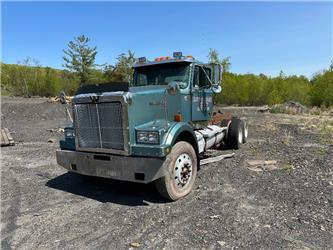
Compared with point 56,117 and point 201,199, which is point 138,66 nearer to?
point 201,199

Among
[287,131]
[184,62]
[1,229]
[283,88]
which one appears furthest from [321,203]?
[283,88]

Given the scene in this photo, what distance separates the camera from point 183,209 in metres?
4.75

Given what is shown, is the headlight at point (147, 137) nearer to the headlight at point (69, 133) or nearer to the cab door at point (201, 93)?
the headlight at point (69, 133)

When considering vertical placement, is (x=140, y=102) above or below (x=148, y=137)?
above

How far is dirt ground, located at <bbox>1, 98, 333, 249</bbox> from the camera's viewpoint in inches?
150

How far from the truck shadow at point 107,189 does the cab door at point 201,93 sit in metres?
1.96

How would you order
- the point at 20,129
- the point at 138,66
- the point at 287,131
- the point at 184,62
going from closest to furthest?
the point at 184,62, the point at 138,66, the point at 287,131, the point at 20,129

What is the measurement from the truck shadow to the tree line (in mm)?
24810

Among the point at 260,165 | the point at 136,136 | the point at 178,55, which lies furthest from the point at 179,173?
the point at 260,165

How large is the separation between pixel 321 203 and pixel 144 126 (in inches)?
118

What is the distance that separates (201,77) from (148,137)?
2.60 m

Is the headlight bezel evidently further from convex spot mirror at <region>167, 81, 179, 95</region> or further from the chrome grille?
convex spot mirror at <region>167, 81, 179, 95</region>

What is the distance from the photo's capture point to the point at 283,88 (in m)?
34.0

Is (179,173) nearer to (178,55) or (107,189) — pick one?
(107,189)
